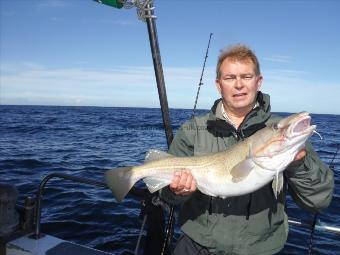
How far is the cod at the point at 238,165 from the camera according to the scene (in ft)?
11.6

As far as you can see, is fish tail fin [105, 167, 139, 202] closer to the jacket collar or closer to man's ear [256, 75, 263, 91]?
the jacket collar

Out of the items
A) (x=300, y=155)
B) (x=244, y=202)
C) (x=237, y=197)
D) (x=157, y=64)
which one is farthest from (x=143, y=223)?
(x=300, y=155)

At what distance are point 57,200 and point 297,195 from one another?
9717 mm

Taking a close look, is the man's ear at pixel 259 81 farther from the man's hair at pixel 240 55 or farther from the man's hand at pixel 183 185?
the man's hand at pixel 183 185

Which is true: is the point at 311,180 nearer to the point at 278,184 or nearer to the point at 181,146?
the point at 278,184

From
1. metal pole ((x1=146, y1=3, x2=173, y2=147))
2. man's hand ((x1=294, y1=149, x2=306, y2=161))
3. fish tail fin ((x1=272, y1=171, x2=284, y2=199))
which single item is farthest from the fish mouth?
metal pole ((x1=146, y1=3, x2=173, y2=147))

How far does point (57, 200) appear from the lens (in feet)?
39.2

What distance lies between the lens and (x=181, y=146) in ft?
14.3

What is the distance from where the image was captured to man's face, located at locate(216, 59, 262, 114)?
3941mm

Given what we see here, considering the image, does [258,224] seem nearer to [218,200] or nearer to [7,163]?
[218,200]

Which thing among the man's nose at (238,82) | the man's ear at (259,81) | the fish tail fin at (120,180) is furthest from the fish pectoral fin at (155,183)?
the man's ear at (259,81)

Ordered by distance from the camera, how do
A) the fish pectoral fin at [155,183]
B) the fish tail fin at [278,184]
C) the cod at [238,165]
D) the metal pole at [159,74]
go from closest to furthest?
the cod at [238,165] < the fish tail fin at [278,184] < the fish pectoral fin at [155,183] < the metal pole at [159,74]

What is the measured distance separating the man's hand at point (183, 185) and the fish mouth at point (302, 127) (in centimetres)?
122

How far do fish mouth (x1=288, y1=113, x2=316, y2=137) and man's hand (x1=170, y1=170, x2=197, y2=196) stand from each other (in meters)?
1.22
